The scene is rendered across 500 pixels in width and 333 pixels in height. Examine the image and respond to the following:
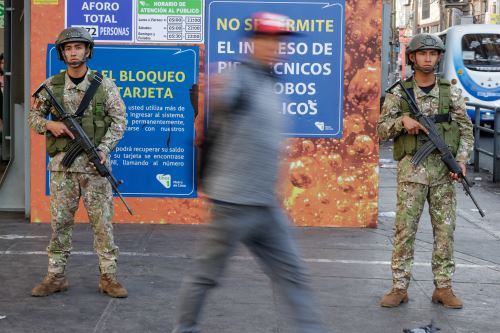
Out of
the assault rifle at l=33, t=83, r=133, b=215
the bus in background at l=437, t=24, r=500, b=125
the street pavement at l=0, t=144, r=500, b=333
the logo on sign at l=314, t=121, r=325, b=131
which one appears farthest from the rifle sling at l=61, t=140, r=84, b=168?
the bus in background at l=437, t=24, r=500, b=125

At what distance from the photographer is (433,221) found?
19.7ft

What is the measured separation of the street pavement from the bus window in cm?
1607

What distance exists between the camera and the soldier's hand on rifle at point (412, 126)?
5.86 meters

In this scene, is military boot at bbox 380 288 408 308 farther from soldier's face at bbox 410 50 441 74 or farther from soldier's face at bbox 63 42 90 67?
soldier's face at bbox 63 42 90 67

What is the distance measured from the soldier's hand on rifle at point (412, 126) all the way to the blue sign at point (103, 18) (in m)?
3.57

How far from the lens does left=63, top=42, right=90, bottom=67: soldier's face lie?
19.6 ft

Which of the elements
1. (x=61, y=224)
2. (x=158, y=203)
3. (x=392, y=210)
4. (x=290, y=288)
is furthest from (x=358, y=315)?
(x=392, y=210)

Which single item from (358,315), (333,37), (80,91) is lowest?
(358,315)

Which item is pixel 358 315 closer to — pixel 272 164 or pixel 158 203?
pixel 272 164

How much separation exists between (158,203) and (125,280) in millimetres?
2202

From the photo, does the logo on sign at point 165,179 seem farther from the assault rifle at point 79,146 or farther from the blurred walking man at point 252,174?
the blurred walking man at point 252,174

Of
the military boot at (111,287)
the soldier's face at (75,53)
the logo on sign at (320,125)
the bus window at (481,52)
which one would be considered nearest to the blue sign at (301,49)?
the logo on sign at (320,125)

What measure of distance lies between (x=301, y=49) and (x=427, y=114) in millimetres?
2784

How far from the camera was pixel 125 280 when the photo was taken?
6547mm
